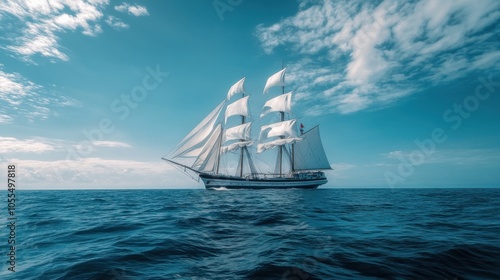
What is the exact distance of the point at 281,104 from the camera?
9300 cm

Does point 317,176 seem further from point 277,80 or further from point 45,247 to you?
point 45,247

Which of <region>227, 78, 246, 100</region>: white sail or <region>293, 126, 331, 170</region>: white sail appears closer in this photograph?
<region>293, 126, 331, 170</region>: white sail

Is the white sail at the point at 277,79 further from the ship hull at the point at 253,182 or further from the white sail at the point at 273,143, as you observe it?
the ship hull at the point at 253,182

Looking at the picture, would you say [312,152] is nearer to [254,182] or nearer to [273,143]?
[273,143]

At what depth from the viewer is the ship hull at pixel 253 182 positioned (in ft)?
221

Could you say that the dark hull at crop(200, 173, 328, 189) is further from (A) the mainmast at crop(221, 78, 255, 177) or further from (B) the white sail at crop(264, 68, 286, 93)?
→ (B) the white sail at crop(264, 68, 286, 93)

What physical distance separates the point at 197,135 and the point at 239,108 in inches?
1249

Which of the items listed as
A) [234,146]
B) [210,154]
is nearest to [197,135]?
[210,154]

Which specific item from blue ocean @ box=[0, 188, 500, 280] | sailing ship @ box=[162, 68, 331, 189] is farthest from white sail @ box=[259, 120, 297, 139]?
blue ocean @ box=[0, 188, 500, 280]

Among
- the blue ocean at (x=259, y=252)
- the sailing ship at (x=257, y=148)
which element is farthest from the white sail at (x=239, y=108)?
the blue ocean at (x=259, y=252)

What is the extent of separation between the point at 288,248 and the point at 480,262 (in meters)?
5.37

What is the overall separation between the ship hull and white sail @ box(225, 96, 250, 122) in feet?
92.5

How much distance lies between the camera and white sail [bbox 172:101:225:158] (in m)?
58.8

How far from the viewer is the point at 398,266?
625 cm
